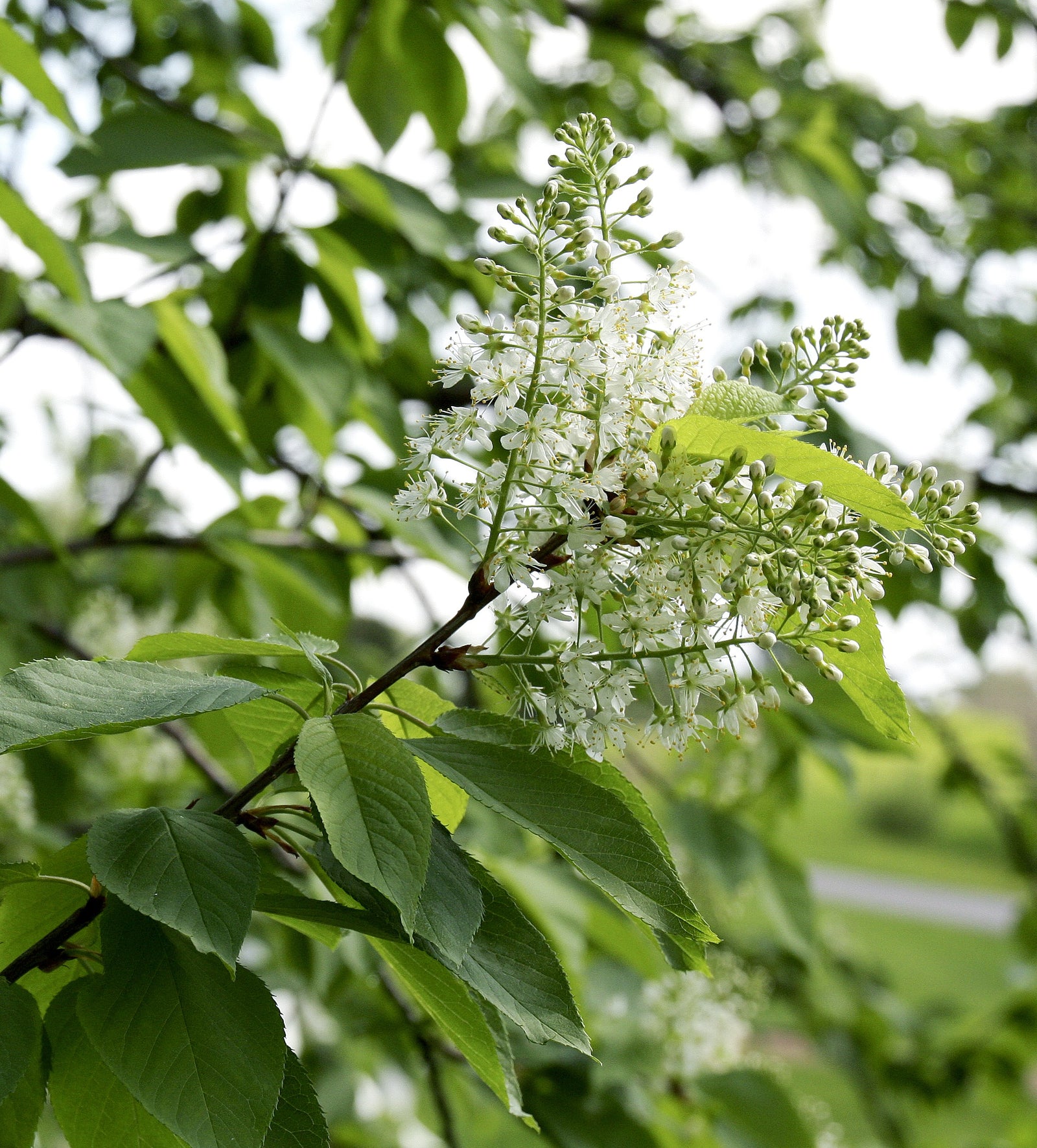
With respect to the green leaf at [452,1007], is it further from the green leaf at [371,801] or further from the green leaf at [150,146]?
the green leaf at [150,146]

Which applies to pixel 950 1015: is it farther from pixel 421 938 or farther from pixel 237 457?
pixel 421 938

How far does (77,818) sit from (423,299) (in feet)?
7.15

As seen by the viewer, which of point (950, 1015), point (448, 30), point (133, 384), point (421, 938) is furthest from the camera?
point (950, 1015)

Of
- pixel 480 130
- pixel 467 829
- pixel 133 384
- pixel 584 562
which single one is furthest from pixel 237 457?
pixel 480 130

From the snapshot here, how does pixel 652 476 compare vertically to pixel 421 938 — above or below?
above

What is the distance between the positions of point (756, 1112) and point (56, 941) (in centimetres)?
200

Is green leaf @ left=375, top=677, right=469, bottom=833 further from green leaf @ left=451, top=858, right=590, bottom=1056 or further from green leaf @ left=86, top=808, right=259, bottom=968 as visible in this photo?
green leaf @ left=86, top=808, right=259, bottom=968

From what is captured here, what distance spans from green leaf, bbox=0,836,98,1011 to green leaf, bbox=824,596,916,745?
0.73 meters

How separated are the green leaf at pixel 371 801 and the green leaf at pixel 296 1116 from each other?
22 cm

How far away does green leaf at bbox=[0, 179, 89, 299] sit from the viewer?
1.56 meters

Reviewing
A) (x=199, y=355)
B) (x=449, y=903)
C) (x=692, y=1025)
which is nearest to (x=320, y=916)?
(x=449, y=903)

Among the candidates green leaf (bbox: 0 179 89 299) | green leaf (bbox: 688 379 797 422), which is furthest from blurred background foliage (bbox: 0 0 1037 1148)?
green leaf (bbox: 688 379 797 422)

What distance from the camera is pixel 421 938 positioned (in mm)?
886

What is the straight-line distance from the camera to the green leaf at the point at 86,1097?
92 centimetres
